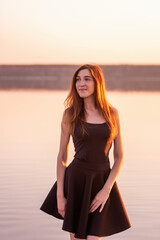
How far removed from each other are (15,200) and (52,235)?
54.7 inches

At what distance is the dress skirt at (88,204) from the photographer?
3520mm

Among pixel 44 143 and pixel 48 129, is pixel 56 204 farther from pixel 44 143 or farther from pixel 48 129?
pixel 48 129

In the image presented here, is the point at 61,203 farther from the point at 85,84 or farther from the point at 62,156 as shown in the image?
the point at 85,84

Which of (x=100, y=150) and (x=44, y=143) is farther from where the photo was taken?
(x=44, y=143)

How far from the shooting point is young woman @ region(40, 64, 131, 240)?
139 inches

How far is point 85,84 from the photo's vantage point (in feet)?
11.7

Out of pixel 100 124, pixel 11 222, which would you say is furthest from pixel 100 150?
pixel 11 222

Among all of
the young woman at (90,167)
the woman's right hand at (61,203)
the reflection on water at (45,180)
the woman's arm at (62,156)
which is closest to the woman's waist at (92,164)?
the young woman at (90,167)

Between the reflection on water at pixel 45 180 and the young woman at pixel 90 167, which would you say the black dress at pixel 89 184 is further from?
the reflection on water at pixel 45 180

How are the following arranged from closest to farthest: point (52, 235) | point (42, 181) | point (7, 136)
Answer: point (52, 235)
point (42, 181)
point (7, 136)

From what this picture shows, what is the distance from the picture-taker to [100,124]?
11.7 feet

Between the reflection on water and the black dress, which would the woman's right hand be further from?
the reflection on water

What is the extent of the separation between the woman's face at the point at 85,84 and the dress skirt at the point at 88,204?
1.40 ft

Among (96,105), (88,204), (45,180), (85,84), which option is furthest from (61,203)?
(45,180)
